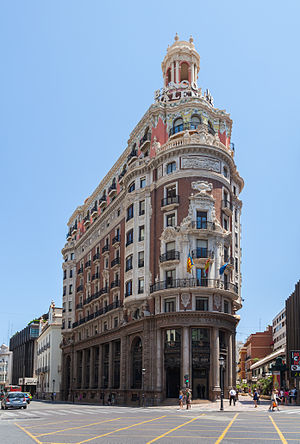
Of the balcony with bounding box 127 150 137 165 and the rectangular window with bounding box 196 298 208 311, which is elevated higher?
the balcony with bounding box 127 150 137 165

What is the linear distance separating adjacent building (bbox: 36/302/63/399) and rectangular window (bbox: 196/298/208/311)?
171 feet

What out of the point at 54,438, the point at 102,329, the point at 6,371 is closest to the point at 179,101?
the point at 102,329

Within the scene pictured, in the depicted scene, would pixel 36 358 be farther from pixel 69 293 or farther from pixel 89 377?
pixel 89 377

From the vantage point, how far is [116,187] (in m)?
75.1

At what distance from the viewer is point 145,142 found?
64.2m

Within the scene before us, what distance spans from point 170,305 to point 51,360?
2222 inches

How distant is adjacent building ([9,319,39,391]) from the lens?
140 metres

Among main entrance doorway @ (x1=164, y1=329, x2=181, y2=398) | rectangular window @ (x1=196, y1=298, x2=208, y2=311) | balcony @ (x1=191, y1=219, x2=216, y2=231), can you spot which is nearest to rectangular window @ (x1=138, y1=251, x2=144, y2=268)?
balcony @ (x1=191, y1=219, x2=216, y2=231)

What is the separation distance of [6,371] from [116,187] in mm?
145234

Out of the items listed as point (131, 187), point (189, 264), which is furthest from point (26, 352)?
point (189, 264)

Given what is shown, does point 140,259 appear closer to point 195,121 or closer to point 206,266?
point 206,266

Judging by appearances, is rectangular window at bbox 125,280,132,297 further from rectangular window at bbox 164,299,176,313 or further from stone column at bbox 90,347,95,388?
stone column at bbox 90,347,95,388

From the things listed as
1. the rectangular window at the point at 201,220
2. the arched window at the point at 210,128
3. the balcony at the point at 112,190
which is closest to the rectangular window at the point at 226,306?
the rectangular window at the point at 201,220

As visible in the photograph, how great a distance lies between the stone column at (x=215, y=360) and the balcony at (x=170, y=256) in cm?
813
